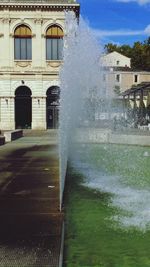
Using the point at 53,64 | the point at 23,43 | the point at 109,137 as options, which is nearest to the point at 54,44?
the point at 53,64

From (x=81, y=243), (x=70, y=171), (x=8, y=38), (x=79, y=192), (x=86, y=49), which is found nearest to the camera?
(x=81, y=243)

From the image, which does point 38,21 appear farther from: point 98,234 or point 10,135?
point 98,234

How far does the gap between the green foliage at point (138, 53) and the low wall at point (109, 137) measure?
69.9m

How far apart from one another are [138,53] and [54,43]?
5005 centimetres

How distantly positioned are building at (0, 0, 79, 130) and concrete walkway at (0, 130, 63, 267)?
120 ft

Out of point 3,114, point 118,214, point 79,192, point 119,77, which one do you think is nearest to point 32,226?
point 118,214

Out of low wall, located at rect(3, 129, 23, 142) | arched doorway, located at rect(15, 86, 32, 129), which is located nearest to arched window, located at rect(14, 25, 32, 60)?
arched doorway, located at rect(15, 86, 32, 129)

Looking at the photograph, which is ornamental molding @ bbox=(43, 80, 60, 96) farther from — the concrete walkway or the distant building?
the distant building

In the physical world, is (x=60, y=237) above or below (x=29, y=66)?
below

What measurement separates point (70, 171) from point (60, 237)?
323 inches

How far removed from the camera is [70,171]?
15.2m

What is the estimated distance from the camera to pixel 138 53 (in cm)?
9838

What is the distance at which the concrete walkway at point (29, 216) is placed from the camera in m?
6.28

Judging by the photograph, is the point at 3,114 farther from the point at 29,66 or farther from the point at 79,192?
the point at 79,192
